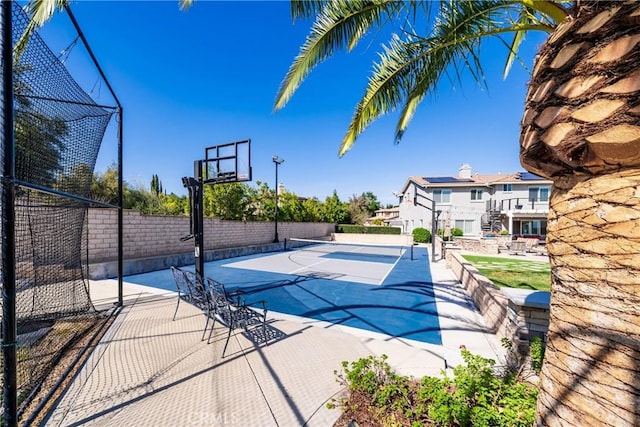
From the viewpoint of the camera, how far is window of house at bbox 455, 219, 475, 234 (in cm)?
2706

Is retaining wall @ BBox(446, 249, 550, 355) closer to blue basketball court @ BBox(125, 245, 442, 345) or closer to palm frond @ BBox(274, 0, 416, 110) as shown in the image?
blue basketball court @ BBox(125, 245, 442, 345)

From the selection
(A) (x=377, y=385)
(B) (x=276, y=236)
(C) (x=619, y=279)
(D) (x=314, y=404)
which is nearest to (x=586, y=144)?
(C) (x=619, y=279)

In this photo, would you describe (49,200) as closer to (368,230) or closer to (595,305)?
(595,305)

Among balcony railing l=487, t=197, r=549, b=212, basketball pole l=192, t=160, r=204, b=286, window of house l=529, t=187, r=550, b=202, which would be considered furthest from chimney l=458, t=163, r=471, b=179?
basketball pole l=192, t=160, r=204, b=286

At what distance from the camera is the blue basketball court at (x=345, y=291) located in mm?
5418

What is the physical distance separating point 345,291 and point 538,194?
2672 cm

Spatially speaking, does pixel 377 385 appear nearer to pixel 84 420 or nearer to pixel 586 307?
pixel 586 307

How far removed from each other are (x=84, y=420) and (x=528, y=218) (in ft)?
105

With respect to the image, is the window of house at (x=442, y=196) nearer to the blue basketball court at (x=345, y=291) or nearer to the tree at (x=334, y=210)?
the tree at (x=334, y=210)

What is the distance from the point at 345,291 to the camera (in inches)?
312

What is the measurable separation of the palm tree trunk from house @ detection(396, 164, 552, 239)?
78.3ft

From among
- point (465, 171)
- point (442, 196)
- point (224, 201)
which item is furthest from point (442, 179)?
point (224, 201)

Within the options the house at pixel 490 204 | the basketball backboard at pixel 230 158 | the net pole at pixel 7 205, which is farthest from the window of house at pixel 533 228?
the net pole at pixel 7 205

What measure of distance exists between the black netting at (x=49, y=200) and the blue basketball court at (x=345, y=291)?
3133 millimetres
